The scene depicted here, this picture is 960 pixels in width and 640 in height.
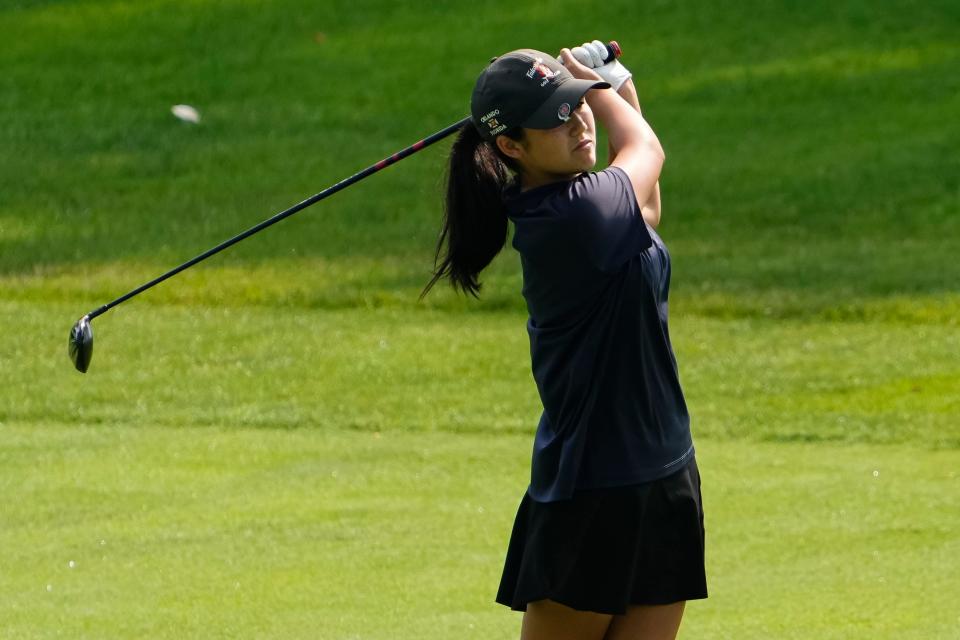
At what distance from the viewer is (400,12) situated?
2480cm

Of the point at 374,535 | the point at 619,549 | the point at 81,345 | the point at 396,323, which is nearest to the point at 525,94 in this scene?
the point at 619,549

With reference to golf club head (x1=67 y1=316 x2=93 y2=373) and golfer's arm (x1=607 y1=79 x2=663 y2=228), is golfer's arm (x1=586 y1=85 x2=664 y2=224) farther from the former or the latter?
golf club head (x1=67 y1=316 x2=93 y2=373)

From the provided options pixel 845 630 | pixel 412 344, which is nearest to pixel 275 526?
pixel 845 630

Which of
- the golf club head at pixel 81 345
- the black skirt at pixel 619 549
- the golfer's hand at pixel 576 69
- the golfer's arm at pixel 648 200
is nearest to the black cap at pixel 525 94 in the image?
the golfer's hand at pixel 576 69

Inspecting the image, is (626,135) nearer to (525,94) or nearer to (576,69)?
(576,69)

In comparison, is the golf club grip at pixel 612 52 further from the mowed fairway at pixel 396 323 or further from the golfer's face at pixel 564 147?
the mowed fairway at pixel 396 323

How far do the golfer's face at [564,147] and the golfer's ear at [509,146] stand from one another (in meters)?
0.02

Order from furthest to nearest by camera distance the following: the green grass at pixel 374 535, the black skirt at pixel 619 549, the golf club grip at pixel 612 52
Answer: the green grass at pixel 374 535
the golf club grip at pixel 612 52
the black skirt at pixel 619 549

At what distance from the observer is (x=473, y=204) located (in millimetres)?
3812

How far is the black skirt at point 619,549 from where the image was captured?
3.70 meters

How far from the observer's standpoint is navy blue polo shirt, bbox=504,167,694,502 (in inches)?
142

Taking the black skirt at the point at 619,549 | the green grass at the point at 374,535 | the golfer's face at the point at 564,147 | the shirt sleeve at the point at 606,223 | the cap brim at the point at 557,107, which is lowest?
the green grass at the point at 374,535

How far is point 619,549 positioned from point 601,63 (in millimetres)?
1074

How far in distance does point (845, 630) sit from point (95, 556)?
103 inches
